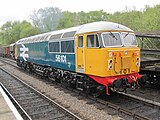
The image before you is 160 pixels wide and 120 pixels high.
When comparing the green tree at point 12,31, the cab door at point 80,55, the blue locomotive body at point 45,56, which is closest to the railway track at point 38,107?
the cab door at point 80,55

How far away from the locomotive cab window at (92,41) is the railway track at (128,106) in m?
2.55

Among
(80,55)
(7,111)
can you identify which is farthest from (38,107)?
(80,55)

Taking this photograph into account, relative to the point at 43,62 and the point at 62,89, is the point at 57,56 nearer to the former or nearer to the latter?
the point at 62,89

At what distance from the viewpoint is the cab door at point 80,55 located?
1151 cm

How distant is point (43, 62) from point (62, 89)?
4.08 metres

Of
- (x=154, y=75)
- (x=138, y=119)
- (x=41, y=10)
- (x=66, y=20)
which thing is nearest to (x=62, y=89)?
(x=154, y=75)

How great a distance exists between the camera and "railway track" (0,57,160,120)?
892 cm

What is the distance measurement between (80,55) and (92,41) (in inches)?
48.5

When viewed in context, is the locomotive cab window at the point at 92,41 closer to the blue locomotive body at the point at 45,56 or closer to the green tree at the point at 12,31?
the blue locomotive body at the point at 45,56

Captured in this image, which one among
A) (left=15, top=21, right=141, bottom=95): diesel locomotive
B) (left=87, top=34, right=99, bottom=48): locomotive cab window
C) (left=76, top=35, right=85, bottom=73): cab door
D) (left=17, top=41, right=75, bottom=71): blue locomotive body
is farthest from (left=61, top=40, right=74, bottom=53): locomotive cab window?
(left=87, top=34, right=99, bottom=48): locomotive cab window

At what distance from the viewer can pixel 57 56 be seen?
579 inches

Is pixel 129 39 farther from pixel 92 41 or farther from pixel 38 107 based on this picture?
pixel 38 107

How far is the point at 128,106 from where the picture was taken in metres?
10.3

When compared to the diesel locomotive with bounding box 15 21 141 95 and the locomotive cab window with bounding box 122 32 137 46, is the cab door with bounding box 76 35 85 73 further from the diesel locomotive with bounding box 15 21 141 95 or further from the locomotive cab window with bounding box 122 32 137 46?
the locomotive cab window with bounding box 122 32 137 46
